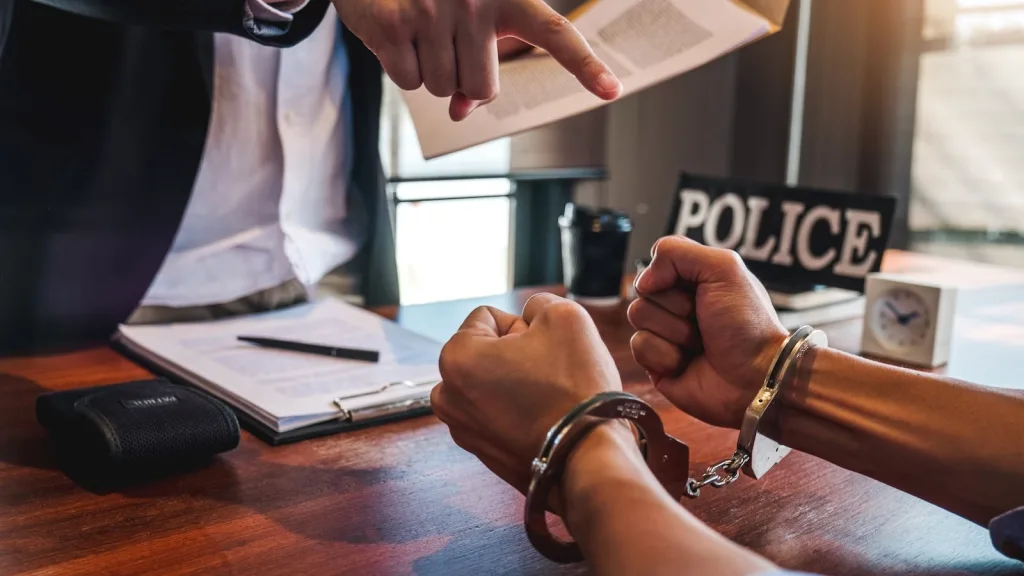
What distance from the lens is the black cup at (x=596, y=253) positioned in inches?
59.1

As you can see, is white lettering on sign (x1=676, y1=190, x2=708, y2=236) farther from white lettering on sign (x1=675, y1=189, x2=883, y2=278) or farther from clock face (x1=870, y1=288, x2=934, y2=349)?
clock face (x1=870, y1=288, x2=934, y2=349)

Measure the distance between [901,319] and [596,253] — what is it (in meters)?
0.50

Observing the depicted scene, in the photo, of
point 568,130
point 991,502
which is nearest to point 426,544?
point 991,502

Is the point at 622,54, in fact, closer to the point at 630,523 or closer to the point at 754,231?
the point at 754,231

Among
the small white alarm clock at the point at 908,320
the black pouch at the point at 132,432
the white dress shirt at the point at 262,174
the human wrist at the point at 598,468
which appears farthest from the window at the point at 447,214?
the human wrist at the point at 598,468

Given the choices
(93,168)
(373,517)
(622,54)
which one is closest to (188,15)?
(93,168)

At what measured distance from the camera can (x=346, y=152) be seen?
162cm

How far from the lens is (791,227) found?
144 centimetres

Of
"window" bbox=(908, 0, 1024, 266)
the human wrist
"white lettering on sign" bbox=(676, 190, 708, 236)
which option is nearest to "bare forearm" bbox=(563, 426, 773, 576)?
the human wrist

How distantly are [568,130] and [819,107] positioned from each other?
79cm

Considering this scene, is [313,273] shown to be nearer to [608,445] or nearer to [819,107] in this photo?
[608,445]

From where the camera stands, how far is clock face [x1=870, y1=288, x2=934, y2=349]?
1182 millimetres

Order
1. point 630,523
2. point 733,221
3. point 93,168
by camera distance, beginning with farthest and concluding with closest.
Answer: point 733,221 → point 93,168 → point 630,523

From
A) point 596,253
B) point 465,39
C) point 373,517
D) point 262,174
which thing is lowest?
point 373,517
